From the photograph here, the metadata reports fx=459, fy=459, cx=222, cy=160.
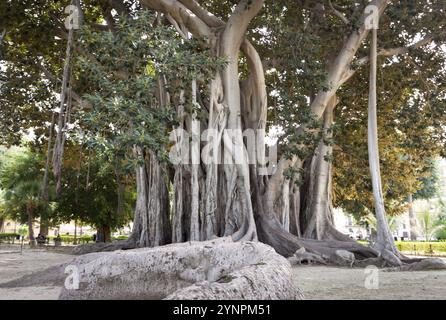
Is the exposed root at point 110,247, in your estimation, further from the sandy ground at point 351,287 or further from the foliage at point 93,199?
the foliage at point 93,199

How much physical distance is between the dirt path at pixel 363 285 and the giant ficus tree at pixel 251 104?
169 centimetres

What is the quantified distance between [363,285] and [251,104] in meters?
5.59

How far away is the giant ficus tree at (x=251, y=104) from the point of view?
8734mm

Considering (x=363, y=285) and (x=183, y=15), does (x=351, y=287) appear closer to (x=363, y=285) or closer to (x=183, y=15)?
(x=363, y=285)

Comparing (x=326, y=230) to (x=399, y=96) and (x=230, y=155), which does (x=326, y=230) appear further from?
(x=399, y=96)

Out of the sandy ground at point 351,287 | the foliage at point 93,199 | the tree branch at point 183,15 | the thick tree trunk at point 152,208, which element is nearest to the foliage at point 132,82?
the tree branch at point 183,15

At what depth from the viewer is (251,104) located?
10.4 metres

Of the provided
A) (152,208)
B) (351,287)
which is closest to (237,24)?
(152,208)

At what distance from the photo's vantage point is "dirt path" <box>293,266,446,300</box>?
470cm

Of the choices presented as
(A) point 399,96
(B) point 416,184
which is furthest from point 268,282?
(B) point 416,184

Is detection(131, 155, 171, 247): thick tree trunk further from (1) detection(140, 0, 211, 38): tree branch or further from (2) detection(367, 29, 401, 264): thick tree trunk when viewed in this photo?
(2) detection(367, 29, 401, 264): thick tree trunk

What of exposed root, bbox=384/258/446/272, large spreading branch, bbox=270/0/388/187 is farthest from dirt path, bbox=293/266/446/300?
large spreading branch, bbox=270/0/388/187

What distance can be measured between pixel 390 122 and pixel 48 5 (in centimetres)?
897
